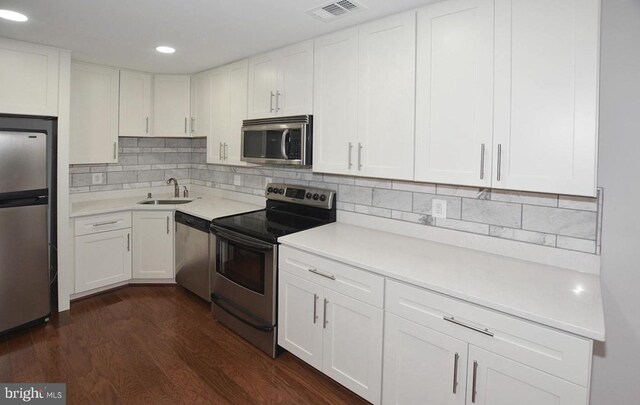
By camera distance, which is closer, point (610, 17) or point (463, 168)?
point (610, 17)

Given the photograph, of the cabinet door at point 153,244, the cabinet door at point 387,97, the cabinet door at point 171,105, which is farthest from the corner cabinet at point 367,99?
the cabinet door at point 171,105

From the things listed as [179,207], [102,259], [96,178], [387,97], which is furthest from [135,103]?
[387,97]

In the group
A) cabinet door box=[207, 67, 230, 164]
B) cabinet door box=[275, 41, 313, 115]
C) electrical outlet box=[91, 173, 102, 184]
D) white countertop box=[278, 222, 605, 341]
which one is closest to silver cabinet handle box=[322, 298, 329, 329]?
white countertop box=[278, 222, 605, 341]

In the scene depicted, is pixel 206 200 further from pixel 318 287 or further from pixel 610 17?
pixel 610 17

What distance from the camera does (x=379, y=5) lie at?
2035 millimetres

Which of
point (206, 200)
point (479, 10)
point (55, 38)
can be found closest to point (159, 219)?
point (206, 200)

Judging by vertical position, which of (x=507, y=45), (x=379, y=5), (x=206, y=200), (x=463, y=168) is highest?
(x=379, y=5)

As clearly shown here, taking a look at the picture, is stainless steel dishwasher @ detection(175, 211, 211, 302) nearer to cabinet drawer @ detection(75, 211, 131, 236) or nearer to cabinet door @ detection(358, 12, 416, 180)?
cabinet drawer @ detection(75, 211, 131, 236)

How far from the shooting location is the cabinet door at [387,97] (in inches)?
82.9

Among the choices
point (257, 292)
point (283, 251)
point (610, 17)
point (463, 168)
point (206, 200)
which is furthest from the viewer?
point (206, 200)

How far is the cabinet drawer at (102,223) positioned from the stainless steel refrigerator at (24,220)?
33 centimetres

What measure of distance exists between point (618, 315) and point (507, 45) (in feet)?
4.63

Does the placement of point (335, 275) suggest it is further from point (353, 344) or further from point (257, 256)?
point (257, 256)

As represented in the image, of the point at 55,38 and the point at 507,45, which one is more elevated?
the point at 55,38
